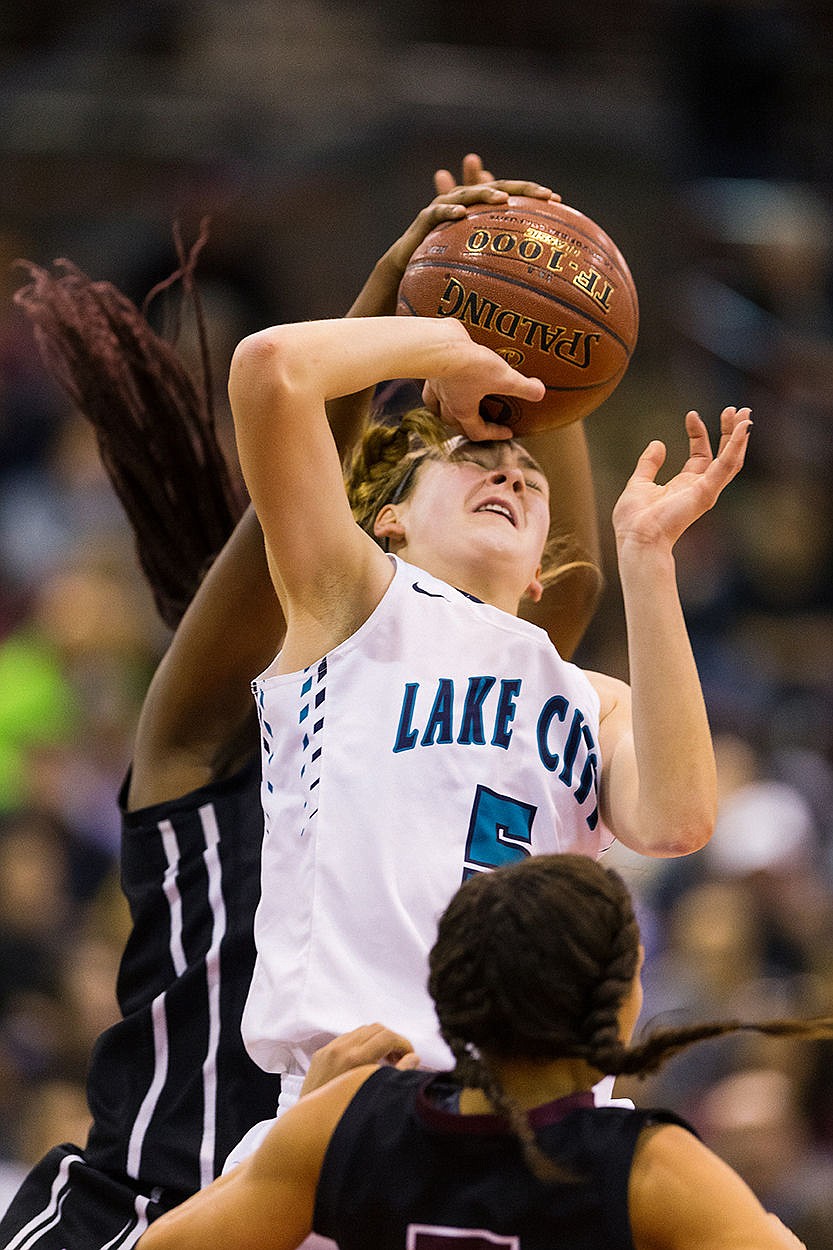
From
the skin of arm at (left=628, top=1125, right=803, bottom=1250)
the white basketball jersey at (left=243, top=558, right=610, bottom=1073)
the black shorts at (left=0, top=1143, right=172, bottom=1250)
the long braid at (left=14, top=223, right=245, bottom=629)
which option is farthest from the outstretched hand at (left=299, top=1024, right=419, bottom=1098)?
the long braid at (left=14, top=223, right=245, bottom=629)

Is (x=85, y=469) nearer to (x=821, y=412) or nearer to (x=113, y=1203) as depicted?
(x=821, y=412)

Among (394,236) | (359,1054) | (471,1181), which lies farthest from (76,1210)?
(394,236)

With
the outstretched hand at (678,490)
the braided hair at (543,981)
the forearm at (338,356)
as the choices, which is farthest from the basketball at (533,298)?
the braided hair at (543,981)

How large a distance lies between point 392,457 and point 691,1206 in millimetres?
1511

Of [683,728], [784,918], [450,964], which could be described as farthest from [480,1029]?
[784,918]

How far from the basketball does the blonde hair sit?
4.4 inches

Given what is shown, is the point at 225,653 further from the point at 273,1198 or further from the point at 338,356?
the point at 273,1198

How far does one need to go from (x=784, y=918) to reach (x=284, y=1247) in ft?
15.6

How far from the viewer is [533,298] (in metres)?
2.89

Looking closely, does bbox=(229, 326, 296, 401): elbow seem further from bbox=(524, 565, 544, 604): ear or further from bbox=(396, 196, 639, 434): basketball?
bbox=(524, 565, 544, 604): ear

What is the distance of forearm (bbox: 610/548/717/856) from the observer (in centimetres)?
249

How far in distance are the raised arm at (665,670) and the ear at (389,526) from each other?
47cm

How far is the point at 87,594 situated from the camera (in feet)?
25.2

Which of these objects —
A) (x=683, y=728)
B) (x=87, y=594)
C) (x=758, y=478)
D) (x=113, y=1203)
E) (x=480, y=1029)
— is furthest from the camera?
(x=758, y=478)
